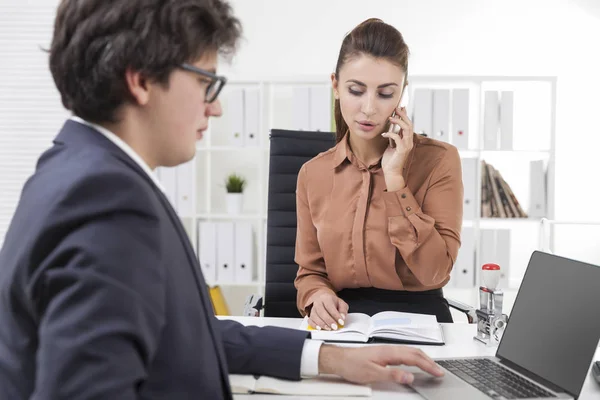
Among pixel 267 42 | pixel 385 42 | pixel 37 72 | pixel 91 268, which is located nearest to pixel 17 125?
pixel 37 72

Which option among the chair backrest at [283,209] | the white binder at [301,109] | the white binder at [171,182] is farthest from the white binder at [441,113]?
the white binder at [171,182]

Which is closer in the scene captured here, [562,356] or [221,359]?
[221,359]

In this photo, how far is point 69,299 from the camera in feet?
1.93

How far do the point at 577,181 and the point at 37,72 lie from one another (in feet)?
12.0

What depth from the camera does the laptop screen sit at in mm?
979

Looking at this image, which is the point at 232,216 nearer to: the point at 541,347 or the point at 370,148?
the point at 370,148

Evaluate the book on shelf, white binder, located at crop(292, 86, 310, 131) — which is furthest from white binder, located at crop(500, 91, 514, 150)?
white binder, located at crop(292, 86, 310, 131)

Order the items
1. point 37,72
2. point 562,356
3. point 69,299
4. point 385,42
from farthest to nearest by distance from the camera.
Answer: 1. point 37,72
2. point 385,42
3. point 562,356
4. point 69,299

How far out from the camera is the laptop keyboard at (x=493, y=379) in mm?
991

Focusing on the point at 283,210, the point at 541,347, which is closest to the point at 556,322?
the point at 541,347

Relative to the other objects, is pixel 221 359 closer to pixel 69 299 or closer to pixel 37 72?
pixel 69 299

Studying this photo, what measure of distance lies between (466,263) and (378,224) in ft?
6.42

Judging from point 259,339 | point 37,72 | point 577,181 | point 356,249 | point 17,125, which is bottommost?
point 259,339

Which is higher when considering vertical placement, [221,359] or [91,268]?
[91,268]
